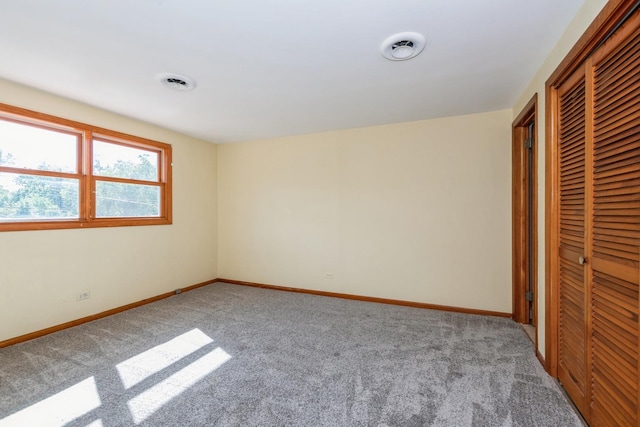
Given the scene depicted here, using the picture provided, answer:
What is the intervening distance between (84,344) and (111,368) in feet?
2.22

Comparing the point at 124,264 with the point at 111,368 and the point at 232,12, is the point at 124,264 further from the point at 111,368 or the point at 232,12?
the point at 232,12

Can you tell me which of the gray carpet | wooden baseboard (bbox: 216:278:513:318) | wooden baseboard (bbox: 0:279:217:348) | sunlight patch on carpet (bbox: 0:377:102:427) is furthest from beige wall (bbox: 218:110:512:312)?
sunlight patch on carpet (bbox: 0:377:102:427)

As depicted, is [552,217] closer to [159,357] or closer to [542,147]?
[542,147]

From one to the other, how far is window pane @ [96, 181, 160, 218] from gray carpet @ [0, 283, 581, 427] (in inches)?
49.5

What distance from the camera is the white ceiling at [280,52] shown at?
65.0 inches

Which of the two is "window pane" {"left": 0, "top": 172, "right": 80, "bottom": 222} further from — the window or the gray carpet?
the gray carpet

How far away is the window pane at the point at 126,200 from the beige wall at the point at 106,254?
0.22 meters

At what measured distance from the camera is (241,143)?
187 inches

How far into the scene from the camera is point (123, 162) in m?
3.60

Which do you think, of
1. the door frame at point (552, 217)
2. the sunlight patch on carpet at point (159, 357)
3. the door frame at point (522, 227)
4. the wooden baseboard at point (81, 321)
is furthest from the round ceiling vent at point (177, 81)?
the door frame at point (522, 227)

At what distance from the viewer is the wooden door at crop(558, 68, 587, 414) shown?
1.68 meters

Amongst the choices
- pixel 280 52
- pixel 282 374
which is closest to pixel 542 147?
pixel 280 52

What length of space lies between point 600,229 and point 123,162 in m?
4.54

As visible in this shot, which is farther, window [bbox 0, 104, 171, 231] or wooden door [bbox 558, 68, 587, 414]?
window [bbox 0, 104, 171, 231]
